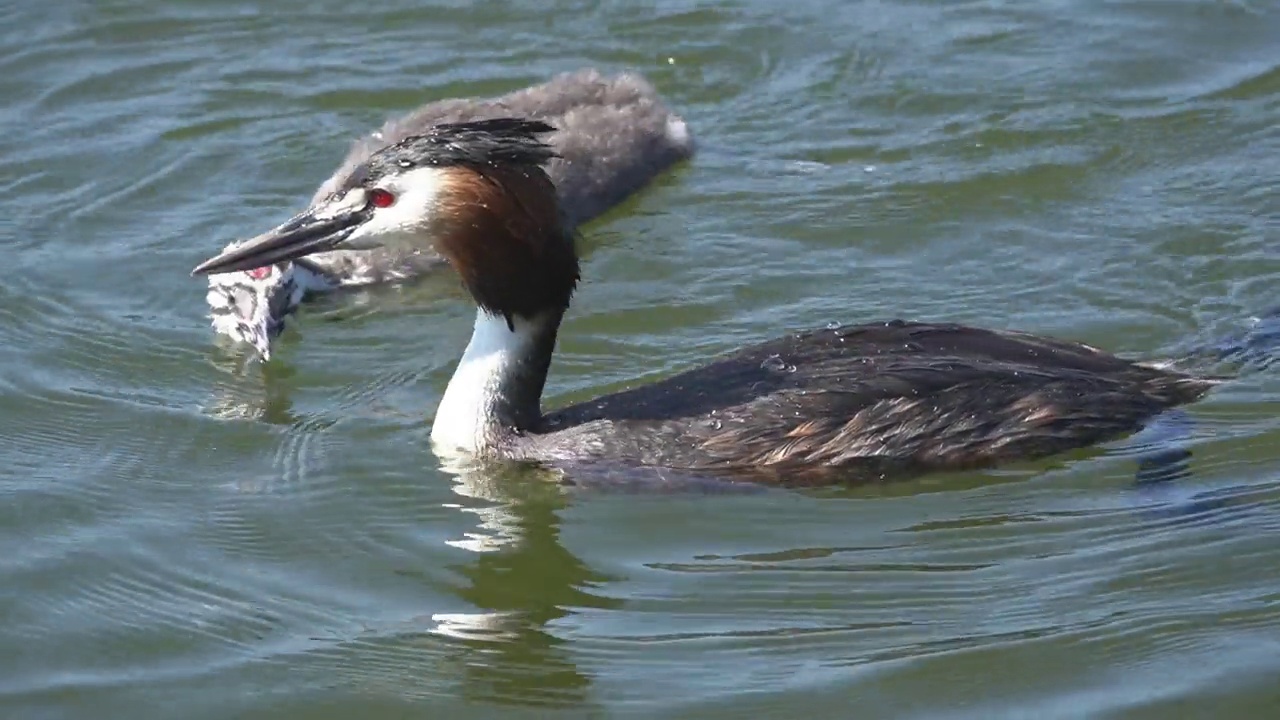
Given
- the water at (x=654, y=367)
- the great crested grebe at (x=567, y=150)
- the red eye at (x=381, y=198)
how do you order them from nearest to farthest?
the water at (x=654, y=367) → the red eye at (x=381, y=198) → the great crested grebe at (x=567, y=150)

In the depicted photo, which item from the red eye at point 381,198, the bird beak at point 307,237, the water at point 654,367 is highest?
the red eye at point 381,198

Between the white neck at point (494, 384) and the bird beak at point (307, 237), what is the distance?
58 cm

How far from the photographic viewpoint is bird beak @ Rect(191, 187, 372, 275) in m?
8.02

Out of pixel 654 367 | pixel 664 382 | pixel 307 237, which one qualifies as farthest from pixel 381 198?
pixel 654 367

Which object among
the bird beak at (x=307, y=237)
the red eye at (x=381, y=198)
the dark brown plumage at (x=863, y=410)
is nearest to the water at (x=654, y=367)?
the dark brown plumage at (x=863, y=410)

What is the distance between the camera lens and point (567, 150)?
35.3 ft

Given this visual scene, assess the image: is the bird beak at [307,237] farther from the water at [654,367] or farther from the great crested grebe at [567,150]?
the great crested grebe at [567,150]

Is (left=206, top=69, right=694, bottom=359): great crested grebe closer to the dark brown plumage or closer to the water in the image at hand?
the water

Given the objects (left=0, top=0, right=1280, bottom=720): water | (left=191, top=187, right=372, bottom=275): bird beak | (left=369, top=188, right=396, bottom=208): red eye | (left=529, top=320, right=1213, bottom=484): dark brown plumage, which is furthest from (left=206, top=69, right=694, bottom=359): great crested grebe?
(left=529, top=320, right=1213, bottom=484): dark brown plumage

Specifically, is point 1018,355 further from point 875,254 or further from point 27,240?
point 27,240

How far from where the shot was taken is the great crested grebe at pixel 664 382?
7.88 metres

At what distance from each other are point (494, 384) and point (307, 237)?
2.83 ft

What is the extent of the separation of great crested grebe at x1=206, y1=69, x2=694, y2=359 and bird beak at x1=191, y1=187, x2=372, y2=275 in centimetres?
133

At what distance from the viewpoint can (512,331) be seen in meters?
8.08
